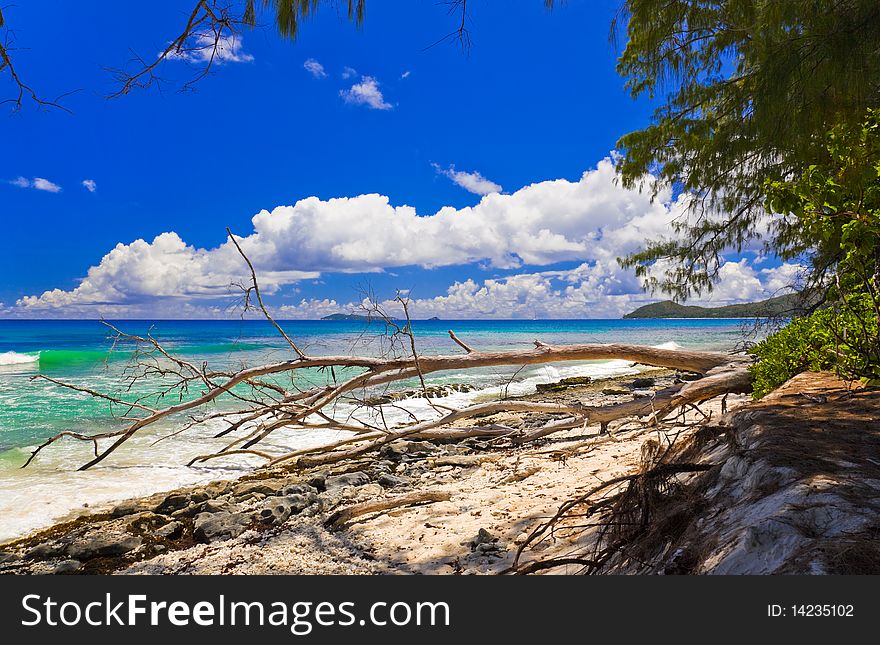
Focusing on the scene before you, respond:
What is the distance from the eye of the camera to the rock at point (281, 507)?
5414 mm

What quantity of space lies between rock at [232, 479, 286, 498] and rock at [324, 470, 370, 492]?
1.90ft

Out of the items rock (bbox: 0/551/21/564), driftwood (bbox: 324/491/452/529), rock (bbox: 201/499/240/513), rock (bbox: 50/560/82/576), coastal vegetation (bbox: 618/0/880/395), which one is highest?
coastal vegetation (bbox: 618/0/880/395)

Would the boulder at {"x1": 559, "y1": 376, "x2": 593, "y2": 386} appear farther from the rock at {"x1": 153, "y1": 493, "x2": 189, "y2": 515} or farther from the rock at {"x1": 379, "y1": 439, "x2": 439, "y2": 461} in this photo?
the rock at {"x1": 153, "y1": 493, "x2": 189, "y2": 515}

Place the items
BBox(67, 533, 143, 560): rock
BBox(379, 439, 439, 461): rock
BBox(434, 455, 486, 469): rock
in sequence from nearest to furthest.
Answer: BBox(67, 533, 143, 560): rock
BBox(434, 455, 486, 469): rock
BBox(379, 439, 439, 461): rock

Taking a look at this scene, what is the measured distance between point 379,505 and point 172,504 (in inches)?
106

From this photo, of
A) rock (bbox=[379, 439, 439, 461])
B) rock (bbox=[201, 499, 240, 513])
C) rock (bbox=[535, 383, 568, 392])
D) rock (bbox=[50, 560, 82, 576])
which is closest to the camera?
rock (bbox=[50, 560, 82, 576])

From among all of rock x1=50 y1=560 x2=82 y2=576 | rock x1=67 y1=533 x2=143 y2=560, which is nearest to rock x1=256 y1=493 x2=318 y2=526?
rock x1=67 y1=533 x2=143 y2=560

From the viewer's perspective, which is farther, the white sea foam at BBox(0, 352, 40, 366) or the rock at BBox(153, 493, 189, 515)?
the white sea foam at BBox(0, 352, 40, 366)

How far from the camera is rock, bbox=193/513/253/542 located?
16.8ft

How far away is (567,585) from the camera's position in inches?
77.1

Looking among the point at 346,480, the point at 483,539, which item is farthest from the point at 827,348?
the point at 346,480

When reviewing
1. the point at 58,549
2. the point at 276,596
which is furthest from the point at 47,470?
the point at 276,596

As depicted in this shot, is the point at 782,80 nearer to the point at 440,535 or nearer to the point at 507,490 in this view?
the point at 507,490

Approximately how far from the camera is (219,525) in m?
5.26
